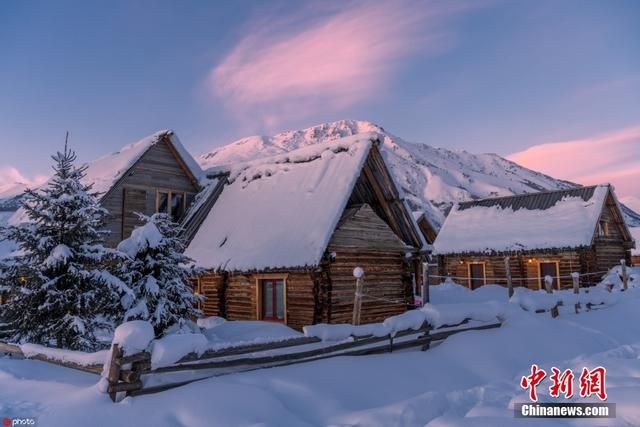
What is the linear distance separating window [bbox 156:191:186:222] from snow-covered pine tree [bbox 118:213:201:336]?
8.54 m

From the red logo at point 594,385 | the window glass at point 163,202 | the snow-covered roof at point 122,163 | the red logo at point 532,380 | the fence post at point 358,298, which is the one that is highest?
the snow-covered roof at point 122,163

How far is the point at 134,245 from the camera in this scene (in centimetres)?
1114

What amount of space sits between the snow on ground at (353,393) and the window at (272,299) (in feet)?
14.9

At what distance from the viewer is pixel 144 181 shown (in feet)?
62.8

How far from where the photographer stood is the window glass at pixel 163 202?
65.3ft

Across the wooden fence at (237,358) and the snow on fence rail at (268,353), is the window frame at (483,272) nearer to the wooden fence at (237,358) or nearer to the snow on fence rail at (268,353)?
the snow on fence rail at (268,353)

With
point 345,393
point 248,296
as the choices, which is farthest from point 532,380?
point 248,296

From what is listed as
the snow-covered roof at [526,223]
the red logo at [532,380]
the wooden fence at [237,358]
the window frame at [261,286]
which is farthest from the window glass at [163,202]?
the snow-covered roof at [526,223]

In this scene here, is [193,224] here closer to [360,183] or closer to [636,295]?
[360,183]

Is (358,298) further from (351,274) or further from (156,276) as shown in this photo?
(351,274)

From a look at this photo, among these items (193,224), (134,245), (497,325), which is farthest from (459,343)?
(193,224)

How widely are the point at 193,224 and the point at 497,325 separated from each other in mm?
12371

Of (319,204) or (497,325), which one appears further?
Result: (319,204)

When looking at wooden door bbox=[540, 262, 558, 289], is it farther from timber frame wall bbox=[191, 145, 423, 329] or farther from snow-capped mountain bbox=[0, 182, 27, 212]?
snow-capped mountain bbox=[0, 182, 27, 212]
